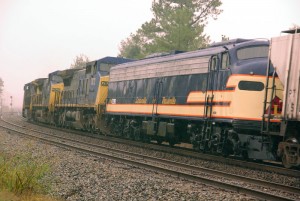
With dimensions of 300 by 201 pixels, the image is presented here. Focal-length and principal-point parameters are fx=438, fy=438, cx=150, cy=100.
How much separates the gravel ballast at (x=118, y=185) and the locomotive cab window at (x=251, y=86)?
4.06 metres

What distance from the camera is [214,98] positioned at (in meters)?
15.0

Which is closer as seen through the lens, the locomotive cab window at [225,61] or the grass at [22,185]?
the grass at [22,185]

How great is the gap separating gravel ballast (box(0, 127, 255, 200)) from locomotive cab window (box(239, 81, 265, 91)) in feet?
13.3

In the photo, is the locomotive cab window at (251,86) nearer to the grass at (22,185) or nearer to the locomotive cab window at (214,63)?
the locomotive cab window at (214,63)

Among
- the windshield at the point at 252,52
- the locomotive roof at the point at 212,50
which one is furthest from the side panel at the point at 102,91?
the windshield at the point at 252,52

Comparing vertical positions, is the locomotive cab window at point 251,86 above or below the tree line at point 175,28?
below

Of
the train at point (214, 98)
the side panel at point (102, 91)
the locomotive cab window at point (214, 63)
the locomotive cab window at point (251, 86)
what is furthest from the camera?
the side panel at point (102, 91)

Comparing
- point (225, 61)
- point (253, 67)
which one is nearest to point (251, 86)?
point (253, 67)

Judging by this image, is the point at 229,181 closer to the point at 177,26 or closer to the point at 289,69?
the point at 289,69

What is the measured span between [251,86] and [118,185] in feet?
19.0

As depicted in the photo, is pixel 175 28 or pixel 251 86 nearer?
pixel 251 86

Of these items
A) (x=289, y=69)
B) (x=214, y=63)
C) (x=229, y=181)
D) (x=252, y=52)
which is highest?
(x=252, y=52)

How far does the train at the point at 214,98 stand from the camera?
1091cm

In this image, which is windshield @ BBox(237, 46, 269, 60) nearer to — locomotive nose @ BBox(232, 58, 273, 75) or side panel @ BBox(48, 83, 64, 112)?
locomotive nose @ BBox(232, 58, 273, 75)
